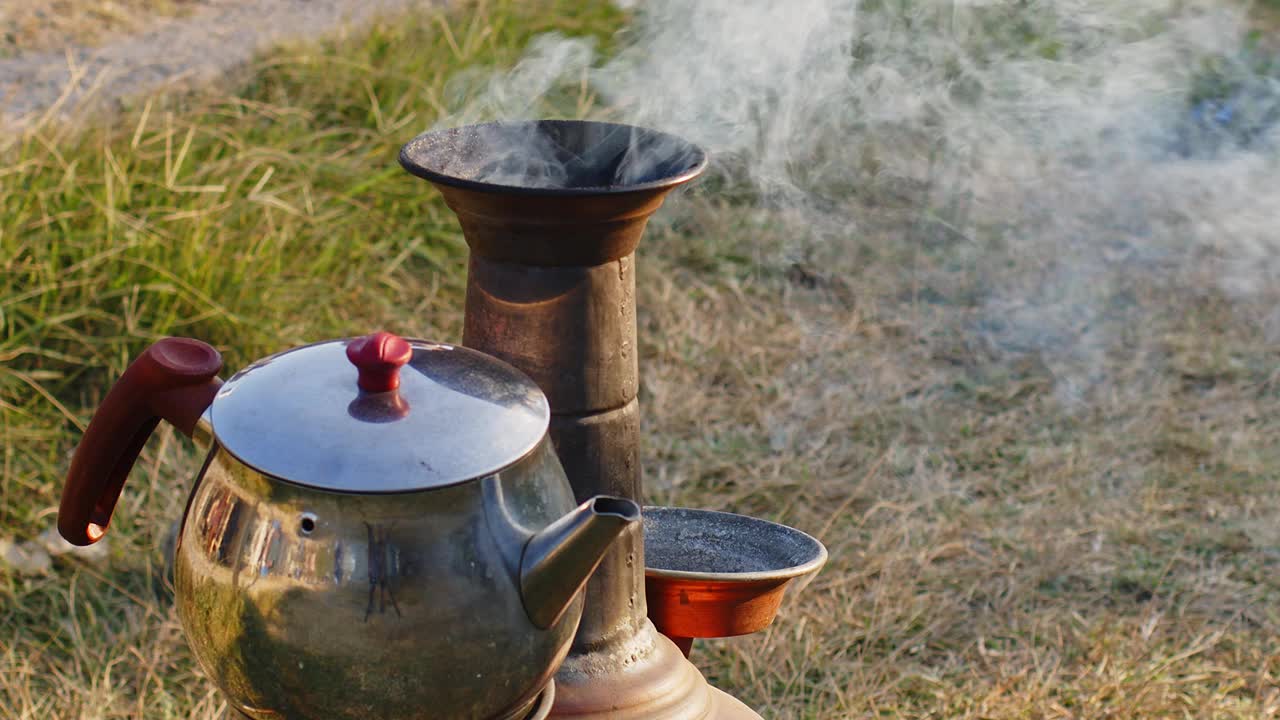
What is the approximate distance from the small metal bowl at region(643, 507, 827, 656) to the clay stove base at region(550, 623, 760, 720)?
0.49ft

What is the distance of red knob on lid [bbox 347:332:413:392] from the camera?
159 centimetres

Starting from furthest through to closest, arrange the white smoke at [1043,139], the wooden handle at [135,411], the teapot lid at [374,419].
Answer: the white smoke at [1043,139]
the wooden handle at [135,411]
the teapot lid at [374,419]

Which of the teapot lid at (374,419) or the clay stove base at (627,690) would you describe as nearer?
the teapot lid at (374,419)

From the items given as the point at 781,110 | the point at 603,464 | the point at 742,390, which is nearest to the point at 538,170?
the point at 603,464

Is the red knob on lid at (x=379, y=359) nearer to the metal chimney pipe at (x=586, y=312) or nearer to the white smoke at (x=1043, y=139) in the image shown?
the metal chimney pipe at (x=586, y=312)

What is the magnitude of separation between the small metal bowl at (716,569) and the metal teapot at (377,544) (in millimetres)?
685

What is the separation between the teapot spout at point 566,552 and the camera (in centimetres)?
158

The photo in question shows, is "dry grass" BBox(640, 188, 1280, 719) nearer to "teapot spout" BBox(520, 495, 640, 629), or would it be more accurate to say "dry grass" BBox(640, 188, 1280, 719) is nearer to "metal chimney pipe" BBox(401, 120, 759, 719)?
"metal chimney pipe" BBox(401, 120, 759, 719)

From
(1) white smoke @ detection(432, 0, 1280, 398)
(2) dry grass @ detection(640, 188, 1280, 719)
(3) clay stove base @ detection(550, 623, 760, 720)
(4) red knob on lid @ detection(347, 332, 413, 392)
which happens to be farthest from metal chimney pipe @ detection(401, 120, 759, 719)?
(1) white smoke @ detection(432, 0, 1280, 398)

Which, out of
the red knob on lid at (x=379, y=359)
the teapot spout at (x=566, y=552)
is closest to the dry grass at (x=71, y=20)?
the red knob on lid at (x=379, y=359)

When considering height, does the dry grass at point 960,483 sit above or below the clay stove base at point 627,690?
below

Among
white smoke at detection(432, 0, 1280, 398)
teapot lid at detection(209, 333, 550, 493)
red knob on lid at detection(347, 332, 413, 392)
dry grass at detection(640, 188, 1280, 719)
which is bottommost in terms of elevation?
dry grass at detection(640, 188, 1280, 719)

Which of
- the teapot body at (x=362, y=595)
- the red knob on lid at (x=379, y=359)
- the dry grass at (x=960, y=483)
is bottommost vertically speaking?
the dry grass at (x=960, y=483)

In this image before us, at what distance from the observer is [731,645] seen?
3240mm
